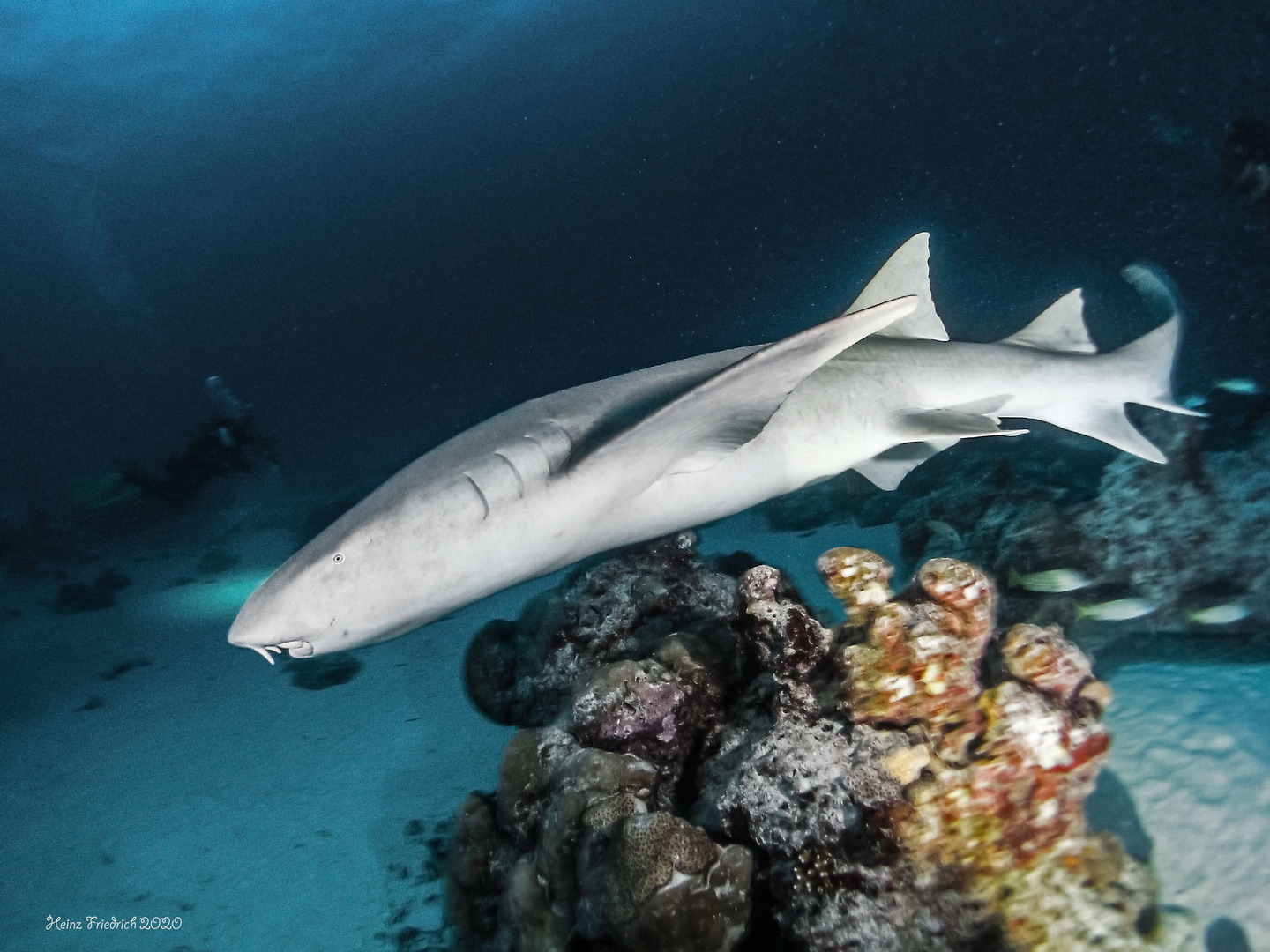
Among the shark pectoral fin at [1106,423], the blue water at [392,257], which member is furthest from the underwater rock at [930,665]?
the shark pectoral fin at [1106,423]

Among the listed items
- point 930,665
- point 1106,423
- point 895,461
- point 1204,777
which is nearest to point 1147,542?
point 1106,423

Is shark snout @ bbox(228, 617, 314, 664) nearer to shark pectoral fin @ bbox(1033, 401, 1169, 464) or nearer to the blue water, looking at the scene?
the blue water

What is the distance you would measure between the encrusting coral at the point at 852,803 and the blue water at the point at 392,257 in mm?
914

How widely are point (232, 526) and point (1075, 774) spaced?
2047 cm

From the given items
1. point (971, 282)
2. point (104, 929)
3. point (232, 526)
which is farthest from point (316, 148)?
point (104, 929)

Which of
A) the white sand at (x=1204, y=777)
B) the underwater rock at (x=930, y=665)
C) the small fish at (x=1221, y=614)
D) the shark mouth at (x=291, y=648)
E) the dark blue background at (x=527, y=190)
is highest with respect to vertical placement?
the dark blue background at (x=527, y=190)

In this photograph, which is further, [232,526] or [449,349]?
[449,349]

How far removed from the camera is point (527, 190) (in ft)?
218

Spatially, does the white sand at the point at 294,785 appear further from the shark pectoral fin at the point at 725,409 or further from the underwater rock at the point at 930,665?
the shark pectoral fin at the point at 725,409

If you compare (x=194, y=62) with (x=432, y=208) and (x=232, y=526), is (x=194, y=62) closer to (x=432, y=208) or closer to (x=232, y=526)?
(x=432, y=208)

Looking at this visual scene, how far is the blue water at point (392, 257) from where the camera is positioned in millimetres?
6199

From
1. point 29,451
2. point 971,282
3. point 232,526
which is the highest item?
point 29,451

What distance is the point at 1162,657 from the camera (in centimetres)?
425

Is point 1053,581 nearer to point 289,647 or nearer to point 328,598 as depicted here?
point 328,598
